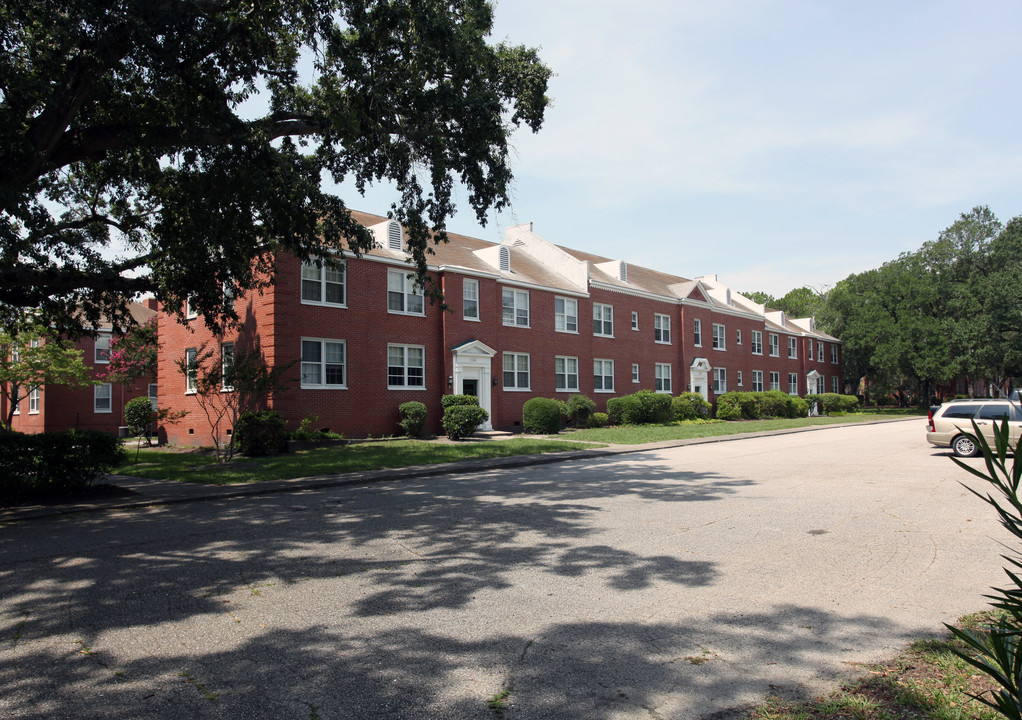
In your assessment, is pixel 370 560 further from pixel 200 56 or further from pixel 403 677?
pixel 200 56

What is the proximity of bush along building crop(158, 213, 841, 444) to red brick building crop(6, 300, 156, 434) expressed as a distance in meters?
12.2

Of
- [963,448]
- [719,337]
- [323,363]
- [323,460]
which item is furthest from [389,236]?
[719,337]

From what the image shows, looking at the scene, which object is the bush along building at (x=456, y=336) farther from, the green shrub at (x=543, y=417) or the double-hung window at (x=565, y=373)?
the green shrub at (x=543, y=417)

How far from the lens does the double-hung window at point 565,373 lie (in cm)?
3216

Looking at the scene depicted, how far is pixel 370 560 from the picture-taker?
6750 millimetres

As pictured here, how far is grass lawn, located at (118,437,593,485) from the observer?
14031 millimetres

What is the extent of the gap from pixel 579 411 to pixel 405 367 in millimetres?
9500

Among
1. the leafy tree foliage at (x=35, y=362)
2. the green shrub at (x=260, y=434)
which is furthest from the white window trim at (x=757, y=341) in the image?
the leafy tree foliage at (x=35, y=362)

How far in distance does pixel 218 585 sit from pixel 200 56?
348 inches

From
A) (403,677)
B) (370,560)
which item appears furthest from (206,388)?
(403,677)

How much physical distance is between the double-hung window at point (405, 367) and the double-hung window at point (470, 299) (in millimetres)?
2859

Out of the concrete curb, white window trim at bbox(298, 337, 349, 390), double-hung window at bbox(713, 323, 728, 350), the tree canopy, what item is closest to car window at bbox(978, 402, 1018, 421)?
the concrete curb

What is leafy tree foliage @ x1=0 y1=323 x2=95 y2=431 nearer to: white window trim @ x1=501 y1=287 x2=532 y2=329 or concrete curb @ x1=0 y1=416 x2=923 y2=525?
concrete curb @ x1=0 y1=416 x2=923 y2=525

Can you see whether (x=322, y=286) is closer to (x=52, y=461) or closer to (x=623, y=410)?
(x=52, y=461)
